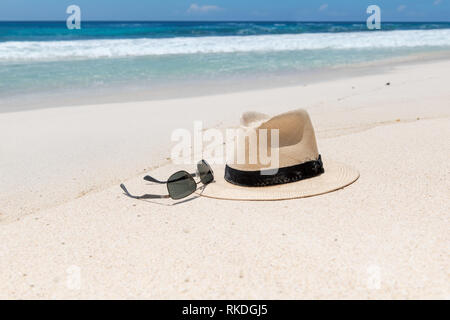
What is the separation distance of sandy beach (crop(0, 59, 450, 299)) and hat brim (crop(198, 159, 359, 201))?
6 centimetres

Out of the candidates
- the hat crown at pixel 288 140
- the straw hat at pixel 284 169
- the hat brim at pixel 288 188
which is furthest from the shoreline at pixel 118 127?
the hat crown at pixel 288 140

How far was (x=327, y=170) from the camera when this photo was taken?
10.7 ft

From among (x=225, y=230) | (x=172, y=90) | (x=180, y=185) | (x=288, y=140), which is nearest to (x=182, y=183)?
(x=180, y=185)

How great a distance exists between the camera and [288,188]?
2949mm

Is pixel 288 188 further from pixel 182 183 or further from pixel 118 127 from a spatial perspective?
pixel 118 127

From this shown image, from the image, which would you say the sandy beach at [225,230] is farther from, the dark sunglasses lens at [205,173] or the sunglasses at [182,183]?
the dark sunglasses lens at [205,173]

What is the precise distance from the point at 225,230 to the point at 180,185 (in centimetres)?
65

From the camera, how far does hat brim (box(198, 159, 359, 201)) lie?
2.86 metres

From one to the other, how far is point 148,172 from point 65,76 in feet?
27.2

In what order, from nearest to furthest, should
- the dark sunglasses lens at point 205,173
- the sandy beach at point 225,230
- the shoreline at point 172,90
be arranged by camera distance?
the sandy beach at point 225,230
the dark sunglasses lens at point 205,173
the shoreline at point 172,90

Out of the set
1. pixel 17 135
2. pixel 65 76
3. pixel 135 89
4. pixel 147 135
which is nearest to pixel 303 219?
pixel 147 135

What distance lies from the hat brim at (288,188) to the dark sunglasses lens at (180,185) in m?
0.08

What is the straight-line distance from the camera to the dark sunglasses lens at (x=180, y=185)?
Result: 2.97 meters

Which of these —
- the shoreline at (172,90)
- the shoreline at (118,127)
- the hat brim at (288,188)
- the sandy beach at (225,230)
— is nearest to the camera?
the sandy beach at (225,230)
